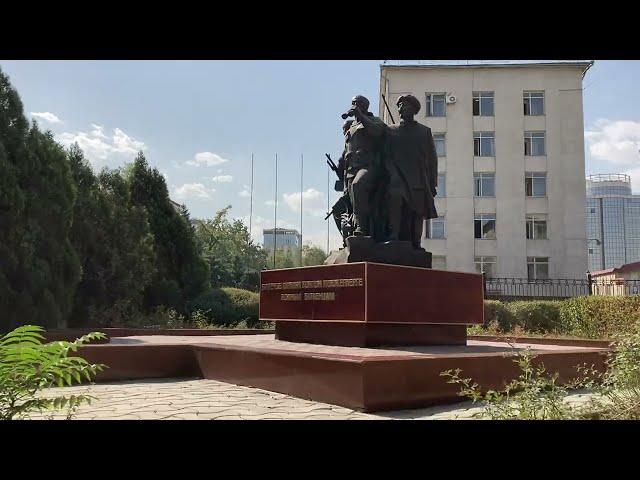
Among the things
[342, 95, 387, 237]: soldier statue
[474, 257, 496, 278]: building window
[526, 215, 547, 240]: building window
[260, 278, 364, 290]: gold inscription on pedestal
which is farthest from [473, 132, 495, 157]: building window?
[260, 278, 364, 290]: gold inscription on pedestal

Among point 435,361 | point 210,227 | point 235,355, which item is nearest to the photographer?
point 435,361

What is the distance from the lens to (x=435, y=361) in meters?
5.05

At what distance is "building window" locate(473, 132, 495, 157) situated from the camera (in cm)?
2506

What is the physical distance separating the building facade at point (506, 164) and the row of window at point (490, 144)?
4 cm

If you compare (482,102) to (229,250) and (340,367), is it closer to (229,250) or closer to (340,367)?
(229,250)

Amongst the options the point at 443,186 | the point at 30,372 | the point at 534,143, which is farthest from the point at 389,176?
the point at 534,143

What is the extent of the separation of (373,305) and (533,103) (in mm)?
21530

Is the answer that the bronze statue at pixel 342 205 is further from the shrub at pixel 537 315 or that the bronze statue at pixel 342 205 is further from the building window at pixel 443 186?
the building window at pixel 443 186

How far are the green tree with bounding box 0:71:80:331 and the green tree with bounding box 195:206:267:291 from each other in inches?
529

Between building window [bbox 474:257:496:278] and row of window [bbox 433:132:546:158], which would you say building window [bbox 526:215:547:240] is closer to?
building window [bbox 474:257:496:278]
